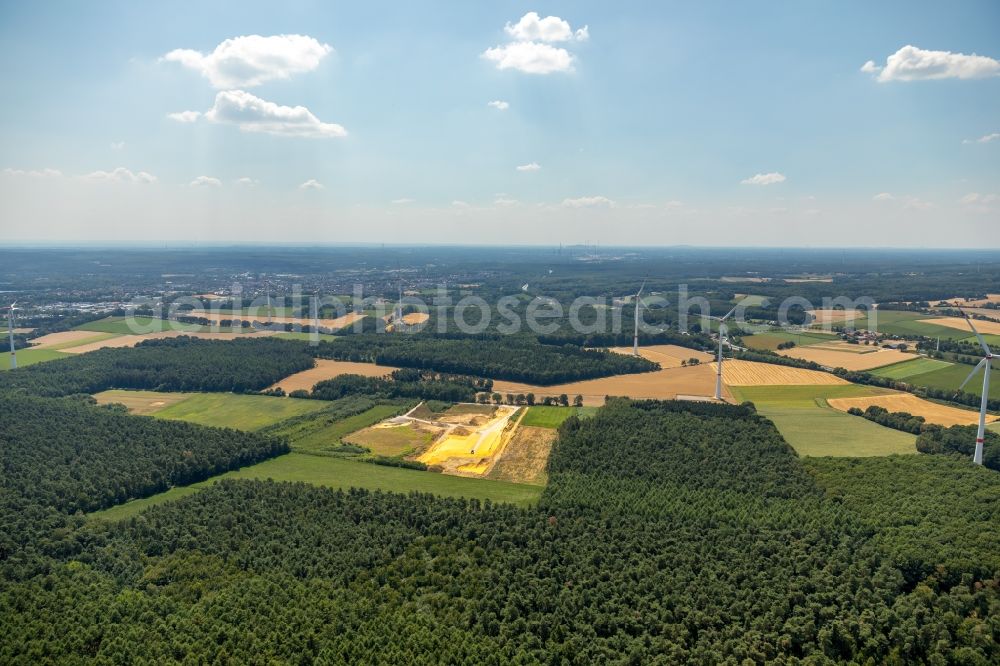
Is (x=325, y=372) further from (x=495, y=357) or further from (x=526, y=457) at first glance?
(x=526, y=457)

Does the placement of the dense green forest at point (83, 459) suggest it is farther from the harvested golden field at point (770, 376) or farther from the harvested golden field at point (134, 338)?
the harvested golden field at point (770, 376)

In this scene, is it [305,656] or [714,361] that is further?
[714,361]

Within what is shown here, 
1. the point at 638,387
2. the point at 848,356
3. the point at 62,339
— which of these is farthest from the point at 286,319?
the point at 848,356

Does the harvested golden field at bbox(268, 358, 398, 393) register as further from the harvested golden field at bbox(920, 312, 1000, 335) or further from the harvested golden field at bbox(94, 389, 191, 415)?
the harvested golden field at bbox(920, 312, 1000, 335)

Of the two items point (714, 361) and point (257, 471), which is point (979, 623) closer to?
point (257, 471)

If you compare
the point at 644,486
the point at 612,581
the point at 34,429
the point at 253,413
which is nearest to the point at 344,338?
Result: the point at 253,413

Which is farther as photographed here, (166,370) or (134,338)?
(134,338)
